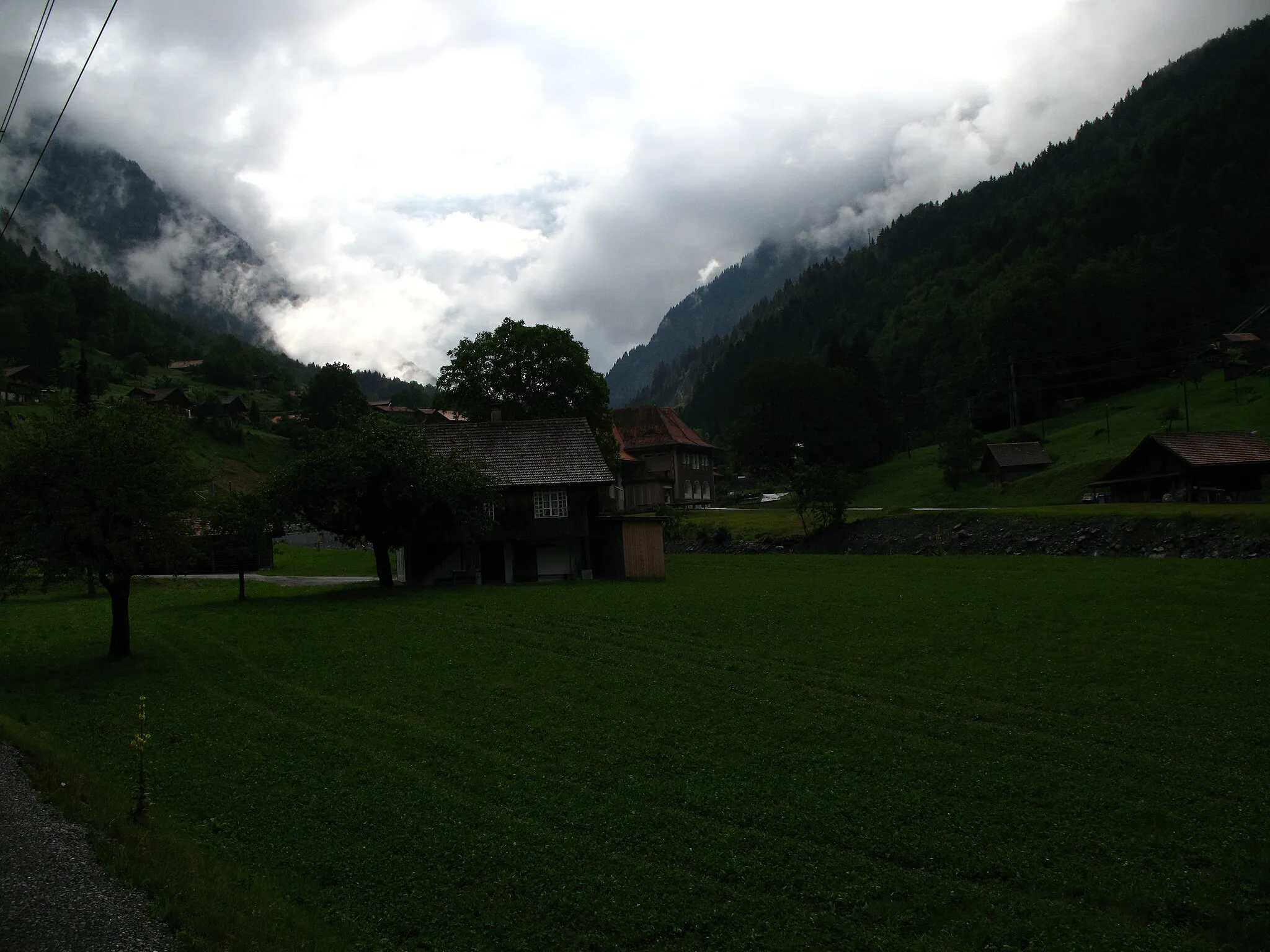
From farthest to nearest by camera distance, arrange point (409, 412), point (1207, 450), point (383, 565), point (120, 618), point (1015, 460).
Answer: point (409, 412), point (1015, 460), point (1207, 450), point (383, 565), point (120, 618)

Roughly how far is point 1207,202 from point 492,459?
404ft

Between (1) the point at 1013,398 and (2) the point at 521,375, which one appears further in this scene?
(1) the point at 1013,398

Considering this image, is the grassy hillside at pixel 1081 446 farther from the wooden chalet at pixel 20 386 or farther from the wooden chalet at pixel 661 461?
the wooden chalet at pixel 20 386

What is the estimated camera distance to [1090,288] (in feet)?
349

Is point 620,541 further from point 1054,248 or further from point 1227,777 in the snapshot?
point 1054,248

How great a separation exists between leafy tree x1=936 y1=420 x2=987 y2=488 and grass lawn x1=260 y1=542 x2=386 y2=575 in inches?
1842

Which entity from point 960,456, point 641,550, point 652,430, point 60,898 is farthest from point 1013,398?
point 60,898

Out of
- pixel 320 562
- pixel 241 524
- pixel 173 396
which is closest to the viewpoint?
pixel 241 524

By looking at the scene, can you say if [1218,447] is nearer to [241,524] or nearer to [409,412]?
[241,524]

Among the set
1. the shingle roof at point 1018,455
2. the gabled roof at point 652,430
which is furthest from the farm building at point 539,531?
the gabled roof at point 652,430

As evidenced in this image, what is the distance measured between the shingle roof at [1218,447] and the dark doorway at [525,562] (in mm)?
36570

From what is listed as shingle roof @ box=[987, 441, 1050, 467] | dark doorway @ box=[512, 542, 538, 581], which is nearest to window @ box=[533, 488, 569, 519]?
dark doorway @ box=[512, 542, 538, 581]

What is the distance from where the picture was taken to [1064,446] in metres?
76.8

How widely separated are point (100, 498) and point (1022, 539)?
139 feet
